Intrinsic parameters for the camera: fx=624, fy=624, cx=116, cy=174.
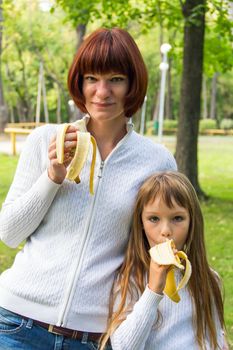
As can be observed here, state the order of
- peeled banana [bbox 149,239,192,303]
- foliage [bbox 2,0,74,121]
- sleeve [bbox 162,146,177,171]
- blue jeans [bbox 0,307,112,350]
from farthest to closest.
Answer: foliage [bbox 2,0,74,121] → sleeve [bbox 162,146,177,171] → blue jeans [bbox 0,307,112,350] → peeled banana [bbox 149,239,192,303]

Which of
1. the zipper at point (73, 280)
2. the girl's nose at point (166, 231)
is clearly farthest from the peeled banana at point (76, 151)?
the girl's nose at point (166, 231)

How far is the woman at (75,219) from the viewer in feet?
7.06

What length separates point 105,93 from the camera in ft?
7.32

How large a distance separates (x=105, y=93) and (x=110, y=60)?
0.12 meters

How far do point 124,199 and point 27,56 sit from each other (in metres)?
39.3

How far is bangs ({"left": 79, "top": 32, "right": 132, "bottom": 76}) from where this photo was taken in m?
2.20

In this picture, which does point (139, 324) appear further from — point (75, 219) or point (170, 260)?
point (75, 219)

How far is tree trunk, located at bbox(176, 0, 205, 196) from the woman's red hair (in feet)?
25.5

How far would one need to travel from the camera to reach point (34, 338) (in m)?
2.15

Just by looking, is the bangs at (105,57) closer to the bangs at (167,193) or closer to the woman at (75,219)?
the woman at (75,219)

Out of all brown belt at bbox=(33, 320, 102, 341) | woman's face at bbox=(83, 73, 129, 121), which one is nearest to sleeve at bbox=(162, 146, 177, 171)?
woman's face at bbox=(83, 73, 129, 121)

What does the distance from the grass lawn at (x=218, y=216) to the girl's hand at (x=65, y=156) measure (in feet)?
10.7

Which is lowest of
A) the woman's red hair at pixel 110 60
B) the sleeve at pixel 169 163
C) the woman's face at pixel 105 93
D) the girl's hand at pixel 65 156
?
the sleeve at pixel 169 163

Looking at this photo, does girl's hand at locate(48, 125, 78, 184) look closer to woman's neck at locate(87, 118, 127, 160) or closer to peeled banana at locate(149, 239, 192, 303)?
woman's neck at locate(87, 118, 127, 160)
